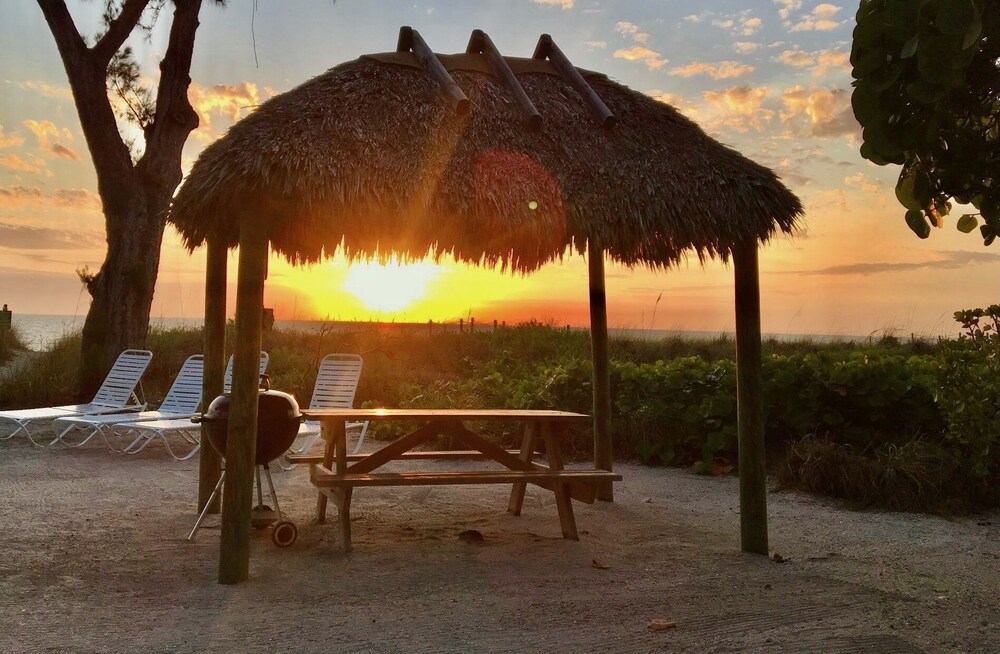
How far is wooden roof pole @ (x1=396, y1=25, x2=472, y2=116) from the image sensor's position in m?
5.14

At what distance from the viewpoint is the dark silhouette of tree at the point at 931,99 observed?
170 cm

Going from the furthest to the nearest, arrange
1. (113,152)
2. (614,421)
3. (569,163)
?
1. (113,152)
2. (614,421)
3. (569,163)

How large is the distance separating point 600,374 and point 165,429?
3.79 m

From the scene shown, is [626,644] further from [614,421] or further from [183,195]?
[614,421]

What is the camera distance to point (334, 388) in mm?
7930

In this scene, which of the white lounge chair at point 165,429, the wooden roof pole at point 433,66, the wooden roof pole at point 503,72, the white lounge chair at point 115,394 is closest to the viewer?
the wooden roof pole at point 433,66

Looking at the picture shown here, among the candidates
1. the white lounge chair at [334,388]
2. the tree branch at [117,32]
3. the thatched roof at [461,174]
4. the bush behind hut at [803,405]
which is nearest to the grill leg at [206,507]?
the thatched roof at [461,174]

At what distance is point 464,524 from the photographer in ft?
18.5

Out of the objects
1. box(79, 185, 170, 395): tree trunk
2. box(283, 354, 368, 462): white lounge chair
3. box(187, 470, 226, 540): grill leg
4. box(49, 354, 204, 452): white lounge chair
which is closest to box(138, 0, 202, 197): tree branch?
box(79, 185, 170, 395): tree trunk

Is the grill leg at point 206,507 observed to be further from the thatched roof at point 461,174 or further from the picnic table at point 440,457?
the thatched roof at point 461,174

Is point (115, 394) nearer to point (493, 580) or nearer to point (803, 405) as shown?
point (493, 580)

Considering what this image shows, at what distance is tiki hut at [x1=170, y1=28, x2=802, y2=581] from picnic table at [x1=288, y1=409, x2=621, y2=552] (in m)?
0.73

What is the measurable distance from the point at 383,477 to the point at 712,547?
2035 millimetres

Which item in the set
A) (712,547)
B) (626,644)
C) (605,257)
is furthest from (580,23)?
(626,644)
